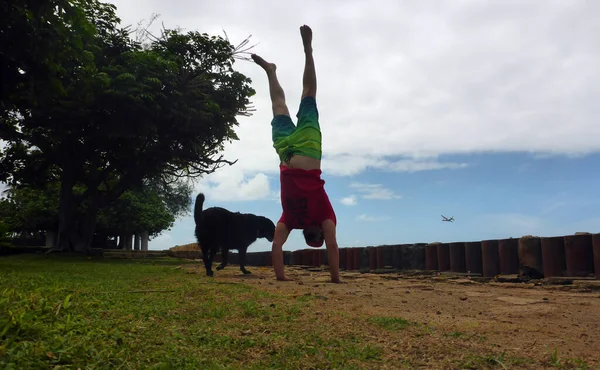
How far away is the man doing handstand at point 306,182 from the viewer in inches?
226

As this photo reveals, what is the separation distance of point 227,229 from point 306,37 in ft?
12.7

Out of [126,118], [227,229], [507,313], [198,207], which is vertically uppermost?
[126,118]

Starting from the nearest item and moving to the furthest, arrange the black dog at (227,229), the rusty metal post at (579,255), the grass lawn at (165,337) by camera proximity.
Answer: the grass lawn at (165,337), the rusty metal post at (579,255), the black dog at (227,229)

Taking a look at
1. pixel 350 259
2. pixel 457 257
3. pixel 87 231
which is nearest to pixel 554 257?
pixel 457 257

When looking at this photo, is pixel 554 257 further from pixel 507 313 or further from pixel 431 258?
pixel 507 313

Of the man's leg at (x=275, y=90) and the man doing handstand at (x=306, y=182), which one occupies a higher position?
the man's leg at (x=275, y=90)

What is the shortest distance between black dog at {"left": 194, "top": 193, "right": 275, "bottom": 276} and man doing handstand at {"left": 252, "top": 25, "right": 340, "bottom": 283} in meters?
2.33

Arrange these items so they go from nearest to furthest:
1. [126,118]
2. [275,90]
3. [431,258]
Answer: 1. [275,90]
2. [431,258]
3. [126,118]

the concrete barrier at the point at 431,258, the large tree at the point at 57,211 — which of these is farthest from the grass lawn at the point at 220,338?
the large tree at the point at 57,211

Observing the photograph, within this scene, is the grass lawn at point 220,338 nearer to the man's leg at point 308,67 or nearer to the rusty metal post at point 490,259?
the man's leg at point 308,67

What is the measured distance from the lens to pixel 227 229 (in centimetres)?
845

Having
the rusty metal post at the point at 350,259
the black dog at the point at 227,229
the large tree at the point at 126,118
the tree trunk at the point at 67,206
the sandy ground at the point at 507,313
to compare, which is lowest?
the sandy ground at the point at 507,313

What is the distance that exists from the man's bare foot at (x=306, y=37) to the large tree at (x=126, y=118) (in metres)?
8.33

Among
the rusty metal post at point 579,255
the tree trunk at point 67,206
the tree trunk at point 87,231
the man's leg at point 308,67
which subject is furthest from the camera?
the tree trunk at point 87,231
